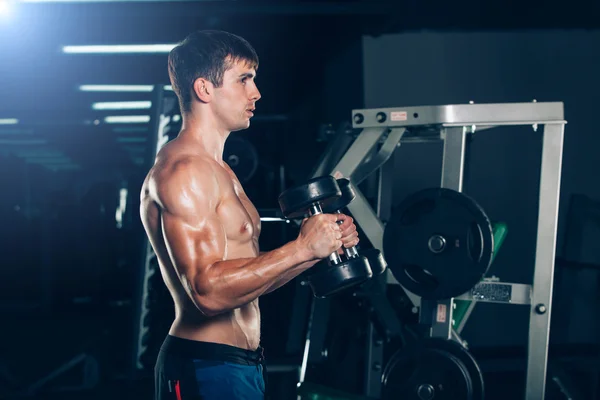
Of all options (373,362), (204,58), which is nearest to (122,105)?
(373,362)

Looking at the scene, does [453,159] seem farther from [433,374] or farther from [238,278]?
[238,278]

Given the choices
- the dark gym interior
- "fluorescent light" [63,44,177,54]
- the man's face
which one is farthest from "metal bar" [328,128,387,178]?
"fluorescent light" [63,44,177,54]

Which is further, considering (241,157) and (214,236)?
(241,157)

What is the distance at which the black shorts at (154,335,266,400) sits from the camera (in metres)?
1.30

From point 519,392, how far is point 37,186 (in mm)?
6187

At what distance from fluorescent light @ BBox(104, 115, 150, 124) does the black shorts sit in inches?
323

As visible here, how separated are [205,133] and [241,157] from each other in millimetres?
2277

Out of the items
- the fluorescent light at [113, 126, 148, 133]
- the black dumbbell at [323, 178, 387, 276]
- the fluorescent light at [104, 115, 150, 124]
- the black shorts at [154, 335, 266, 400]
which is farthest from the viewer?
the fluorescent light at [113, 126, 148, 133]

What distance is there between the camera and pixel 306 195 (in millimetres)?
1417

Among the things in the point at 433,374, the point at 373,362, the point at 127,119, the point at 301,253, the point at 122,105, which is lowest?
the point at 373,362

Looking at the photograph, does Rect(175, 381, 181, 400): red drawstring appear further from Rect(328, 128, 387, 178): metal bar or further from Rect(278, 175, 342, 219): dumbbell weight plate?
Rect(328, 128, 387, 178): metal bar

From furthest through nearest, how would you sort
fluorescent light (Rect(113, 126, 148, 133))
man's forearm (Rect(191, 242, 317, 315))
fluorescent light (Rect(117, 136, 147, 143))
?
fluorescent light (Rect(117, 136, 147, 143))
fluorescent light (Rect(113, 126, 148, 133))
man's forearm (Rect(191, 242, 317, 315))

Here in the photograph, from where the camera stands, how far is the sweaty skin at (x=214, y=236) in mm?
1216

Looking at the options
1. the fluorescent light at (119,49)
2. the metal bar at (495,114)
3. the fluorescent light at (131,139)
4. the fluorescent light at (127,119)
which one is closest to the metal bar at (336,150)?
the metal bar at (495,114)
